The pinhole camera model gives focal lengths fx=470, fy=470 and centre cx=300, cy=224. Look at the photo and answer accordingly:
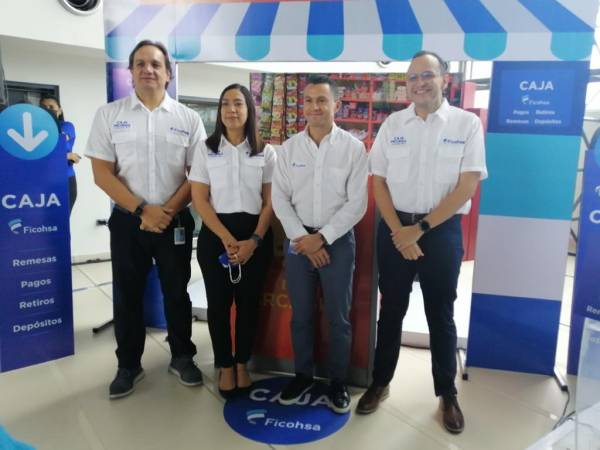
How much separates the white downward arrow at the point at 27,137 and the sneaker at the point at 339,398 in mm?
2134

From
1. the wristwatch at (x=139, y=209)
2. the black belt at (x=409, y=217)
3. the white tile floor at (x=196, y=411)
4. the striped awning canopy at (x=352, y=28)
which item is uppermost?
the striped awning canopy at (x=352, y=28)

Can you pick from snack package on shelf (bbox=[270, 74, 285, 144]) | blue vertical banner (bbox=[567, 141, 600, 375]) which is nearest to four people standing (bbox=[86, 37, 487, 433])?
blue vertical banner (bbox=[567, 141, 600, 375])

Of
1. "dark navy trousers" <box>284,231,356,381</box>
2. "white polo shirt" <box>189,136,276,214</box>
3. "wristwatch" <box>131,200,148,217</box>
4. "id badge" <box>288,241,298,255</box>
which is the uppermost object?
"white polo shirt" <box>189,136,276,214</box>

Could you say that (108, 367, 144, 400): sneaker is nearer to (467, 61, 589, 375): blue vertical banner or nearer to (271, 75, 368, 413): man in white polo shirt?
(271, 75, 368, 413): man in white polo shirt

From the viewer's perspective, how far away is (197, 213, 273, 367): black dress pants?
2.38m

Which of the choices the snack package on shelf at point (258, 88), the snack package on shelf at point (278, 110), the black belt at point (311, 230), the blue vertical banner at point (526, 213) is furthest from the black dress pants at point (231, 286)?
the snack package on shelf at point (258, 88)

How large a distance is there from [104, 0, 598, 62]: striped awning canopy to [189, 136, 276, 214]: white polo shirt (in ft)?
2.79

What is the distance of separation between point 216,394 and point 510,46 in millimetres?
2500

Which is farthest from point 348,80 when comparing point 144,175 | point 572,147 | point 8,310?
point 8,310

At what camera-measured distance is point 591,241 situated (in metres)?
2.73

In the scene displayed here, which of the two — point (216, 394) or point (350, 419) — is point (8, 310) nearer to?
point (216, 394)

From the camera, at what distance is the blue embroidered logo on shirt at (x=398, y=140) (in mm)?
2226

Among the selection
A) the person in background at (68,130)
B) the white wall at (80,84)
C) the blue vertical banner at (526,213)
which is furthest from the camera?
the white wall at (80,84)

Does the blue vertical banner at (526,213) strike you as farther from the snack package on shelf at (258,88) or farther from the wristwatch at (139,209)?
the wristwatch at (139,209)
